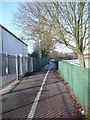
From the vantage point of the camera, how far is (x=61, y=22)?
66.3ft

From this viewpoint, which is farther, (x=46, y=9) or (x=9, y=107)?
(x=46, y=9)

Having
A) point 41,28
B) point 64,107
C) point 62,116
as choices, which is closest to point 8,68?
point 41,28

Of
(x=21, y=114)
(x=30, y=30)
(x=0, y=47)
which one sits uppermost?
(x=30, y=30)

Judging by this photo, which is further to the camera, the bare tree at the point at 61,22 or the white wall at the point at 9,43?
the white wall at the point at 9,43

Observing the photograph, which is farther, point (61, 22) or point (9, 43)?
point (9, 43)

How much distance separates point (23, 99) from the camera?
10.9 metres

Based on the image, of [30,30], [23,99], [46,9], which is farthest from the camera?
[30,30]

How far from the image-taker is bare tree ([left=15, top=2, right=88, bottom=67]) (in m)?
19.1

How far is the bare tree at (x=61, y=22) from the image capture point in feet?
62.6

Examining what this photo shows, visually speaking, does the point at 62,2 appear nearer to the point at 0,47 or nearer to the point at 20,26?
the point at 20,26

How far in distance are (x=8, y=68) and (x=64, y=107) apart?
28.2ft

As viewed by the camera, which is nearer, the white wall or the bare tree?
the bare tree

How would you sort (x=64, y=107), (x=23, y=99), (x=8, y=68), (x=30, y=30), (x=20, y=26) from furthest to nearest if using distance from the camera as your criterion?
(x=20, y=26), (x=30, y=30), (x=8, y=68), (x=23, y=99), (x=64, y=107)

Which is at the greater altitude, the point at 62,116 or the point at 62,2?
the point at 62,2
